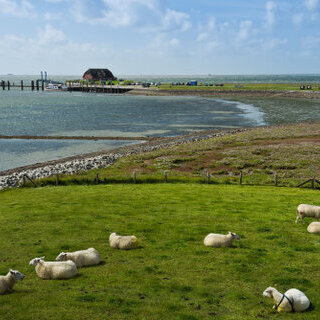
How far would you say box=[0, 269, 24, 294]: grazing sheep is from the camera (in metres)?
13.9

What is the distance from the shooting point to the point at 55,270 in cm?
1522

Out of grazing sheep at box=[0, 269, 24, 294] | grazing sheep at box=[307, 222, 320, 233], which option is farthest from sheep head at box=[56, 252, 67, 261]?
grazing sheep at box=[307, 222, 320, 233]

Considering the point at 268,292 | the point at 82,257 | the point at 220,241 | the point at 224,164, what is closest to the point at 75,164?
the point at 224,164

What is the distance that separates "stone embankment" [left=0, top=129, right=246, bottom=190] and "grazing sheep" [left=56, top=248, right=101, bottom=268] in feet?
83.7

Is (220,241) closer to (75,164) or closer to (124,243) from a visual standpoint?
(124,243)

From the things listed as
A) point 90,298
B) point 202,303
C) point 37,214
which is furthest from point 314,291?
point 37,214

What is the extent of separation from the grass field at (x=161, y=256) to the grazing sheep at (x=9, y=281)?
1.09ft

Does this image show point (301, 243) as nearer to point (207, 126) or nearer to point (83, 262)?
point (83, 262)

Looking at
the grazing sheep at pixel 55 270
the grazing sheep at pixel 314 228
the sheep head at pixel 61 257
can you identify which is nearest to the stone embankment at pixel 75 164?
the sheep head at pixel 61 257

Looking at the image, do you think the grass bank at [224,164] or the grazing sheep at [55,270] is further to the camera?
the grass bank at [224,164]

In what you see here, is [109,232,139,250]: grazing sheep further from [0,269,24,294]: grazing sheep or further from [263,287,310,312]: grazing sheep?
[263,287,310,312]: grazing sheep

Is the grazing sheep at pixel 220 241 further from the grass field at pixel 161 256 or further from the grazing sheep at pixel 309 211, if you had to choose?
the grazing sheep at pixel 309 211

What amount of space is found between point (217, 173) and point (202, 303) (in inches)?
1364

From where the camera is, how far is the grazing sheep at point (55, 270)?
598 inches
